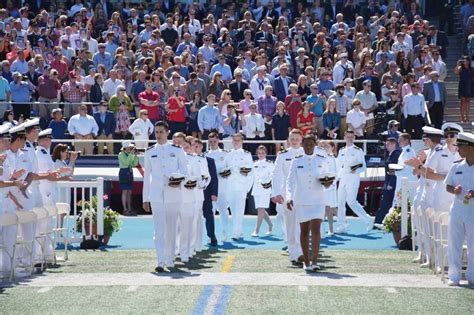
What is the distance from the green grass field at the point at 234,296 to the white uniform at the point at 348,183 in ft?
21.9

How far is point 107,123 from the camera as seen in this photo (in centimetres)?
3400

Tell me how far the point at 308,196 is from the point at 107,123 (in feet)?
44.9

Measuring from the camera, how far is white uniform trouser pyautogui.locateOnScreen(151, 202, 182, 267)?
21078 mm

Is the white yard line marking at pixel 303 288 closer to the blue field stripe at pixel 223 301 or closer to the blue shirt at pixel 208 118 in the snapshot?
the blue field stripe at pixel 223 301

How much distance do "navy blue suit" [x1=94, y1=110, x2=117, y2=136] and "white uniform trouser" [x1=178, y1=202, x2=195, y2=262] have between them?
424 inches

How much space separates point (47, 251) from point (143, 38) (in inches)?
644

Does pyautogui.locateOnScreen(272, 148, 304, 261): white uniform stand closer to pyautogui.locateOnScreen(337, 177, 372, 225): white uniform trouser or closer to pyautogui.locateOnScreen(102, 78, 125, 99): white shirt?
pyautogui.locateOnScreen(337, 177, 372, 225): white uniform trouser

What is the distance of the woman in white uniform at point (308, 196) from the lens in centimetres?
2094

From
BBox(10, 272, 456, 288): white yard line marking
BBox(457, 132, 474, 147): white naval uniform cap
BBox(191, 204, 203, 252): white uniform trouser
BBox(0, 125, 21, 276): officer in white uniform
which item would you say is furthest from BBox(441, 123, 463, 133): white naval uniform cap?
BBox(0, 125, 21, 276): officer in white uniform

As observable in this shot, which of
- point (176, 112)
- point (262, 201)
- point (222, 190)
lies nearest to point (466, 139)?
point (222, 190)

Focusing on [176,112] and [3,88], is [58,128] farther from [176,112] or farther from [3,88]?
[176,112]

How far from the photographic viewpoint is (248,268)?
69.5 feet

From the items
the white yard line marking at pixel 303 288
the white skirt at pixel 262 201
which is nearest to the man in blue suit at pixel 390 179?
the white skirt at pixel 262 201

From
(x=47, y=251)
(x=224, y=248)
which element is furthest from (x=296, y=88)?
(x=47, y=251)
